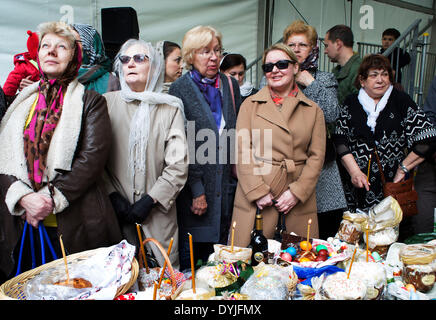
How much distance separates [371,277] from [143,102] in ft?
5.29

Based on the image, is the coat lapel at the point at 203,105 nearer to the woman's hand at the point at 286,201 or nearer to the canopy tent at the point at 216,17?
the woman's hand at the point at 286,201

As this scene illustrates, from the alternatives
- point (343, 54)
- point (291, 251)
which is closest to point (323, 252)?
point (291, 251)

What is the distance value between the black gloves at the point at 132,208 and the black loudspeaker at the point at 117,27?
2.15m

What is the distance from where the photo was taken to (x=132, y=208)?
86.8 inches

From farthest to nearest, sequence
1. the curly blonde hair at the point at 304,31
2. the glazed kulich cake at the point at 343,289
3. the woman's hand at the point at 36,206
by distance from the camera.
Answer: the curly blonde hair at the point at 304,31, the woman's hand at the point at 36,206, the glazed kulich cake at the point at 343,289

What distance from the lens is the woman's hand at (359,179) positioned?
2.71m

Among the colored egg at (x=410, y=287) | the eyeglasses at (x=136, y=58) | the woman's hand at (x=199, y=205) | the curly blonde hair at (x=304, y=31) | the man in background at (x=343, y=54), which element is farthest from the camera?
the man in background at (x=343, y=54)

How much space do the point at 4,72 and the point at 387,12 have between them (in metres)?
7.19

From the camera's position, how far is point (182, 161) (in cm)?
231

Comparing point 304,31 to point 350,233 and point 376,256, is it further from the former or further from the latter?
point 376,256

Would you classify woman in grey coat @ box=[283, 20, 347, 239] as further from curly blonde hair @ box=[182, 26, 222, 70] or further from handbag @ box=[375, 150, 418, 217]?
curly blonde hair @ box=[182, 26, 222, 70]

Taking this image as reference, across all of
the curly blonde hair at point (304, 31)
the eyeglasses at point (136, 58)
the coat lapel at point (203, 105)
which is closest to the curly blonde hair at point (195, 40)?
the coat lapel at point (203, 105)

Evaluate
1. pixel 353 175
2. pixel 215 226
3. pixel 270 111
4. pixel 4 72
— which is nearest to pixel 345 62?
pixel 353 175

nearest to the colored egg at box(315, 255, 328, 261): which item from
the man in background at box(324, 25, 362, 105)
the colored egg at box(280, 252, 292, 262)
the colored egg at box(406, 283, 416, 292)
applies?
Result: the colored egg at box(280, 252, 292, 262)
